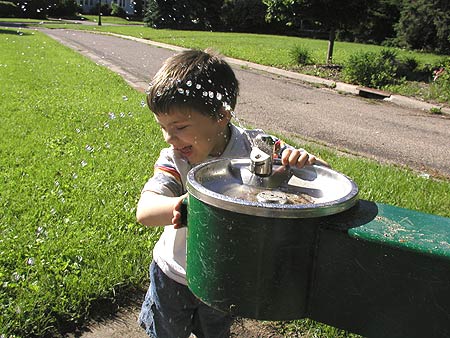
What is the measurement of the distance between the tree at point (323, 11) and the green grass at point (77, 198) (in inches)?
288

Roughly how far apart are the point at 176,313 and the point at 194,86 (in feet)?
2.49

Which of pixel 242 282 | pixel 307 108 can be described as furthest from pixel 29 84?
pixel 242 282

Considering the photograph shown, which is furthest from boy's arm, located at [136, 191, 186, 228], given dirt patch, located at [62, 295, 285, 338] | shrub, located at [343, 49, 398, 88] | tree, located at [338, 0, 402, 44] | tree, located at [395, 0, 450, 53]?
tree, located at [338, 0, 402, 44]

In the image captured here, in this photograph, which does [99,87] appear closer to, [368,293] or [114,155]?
[114,155]

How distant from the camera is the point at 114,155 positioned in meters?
4.53

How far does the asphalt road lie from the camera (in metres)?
5.95

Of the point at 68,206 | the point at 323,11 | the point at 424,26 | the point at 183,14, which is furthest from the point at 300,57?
the point at 424,26

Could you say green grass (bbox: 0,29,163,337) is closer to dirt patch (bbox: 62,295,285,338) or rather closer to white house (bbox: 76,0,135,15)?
dirt patch (bbox: 62,295,285,338)

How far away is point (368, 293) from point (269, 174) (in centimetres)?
41

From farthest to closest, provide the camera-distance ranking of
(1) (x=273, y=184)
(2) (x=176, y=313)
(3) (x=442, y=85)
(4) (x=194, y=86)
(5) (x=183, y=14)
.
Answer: (5) (x=183, y=14) < (3) (x=442, y=85) < (2) (x=176, y=313) < (4) (x=194, y=86) < (1) (x=273, y=184)

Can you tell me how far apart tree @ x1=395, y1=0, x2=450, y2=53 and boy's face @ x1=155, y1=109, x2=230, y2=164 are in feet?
77.0

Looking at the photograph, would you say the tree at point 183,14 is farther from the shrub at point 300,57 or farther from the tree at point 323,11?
the tree at point 323,11

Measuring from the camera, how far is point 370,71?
37.4 ft

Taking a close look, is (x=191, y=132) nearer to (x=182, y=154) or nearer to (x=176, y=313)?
(x=182, y=154)
